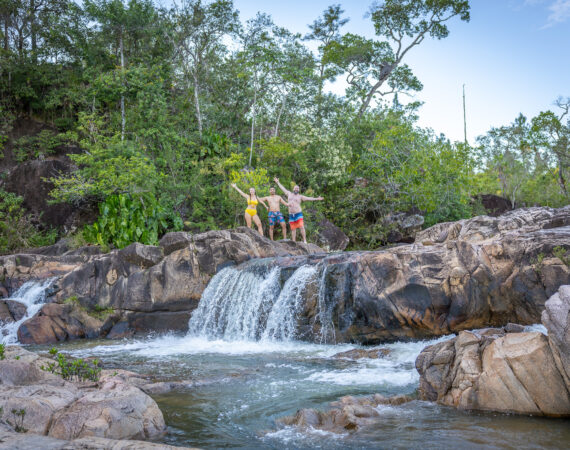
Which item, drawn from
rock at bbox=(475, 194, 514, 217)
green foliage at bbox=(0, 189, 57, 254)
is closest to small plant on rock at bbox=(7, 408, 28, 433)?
green foliage at bbox=(0, 189, 57, 254)

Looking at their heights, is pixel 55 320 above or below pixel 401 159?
below

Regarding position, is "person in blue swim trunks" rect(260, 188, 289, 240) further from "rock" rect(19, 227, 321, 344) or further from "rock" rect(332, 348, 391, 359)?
"rock" rect(332, 348, 391, 359)

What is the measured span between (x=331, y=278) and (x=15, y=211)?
16040 millimetres

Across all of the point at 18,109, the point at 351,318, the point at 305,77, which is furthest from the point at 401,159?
the point at 18,109

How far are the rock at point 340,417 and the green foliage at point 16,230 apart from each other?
1674cm

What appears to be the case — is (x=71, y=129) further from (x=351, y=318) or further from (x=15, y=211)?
(x=351, y=318)

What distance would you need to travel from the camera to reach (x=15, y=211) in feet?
65.6

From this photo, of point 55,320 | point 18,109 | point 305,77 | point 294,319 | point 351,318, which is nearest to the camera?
point 351,318

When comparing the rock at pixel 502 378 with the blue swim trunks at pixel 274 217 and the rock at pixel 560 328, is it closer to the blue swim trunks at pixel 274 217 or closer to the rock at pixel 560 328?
the rock at pixel 560 328

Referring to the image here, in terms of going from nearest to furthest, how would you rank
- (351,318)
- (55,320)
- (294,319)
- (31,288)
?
(351,318) < (294,319) < (55,320) < (31,288)

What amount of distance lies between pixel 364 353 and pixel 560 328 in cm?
402

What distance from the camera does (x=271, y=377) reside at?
7035 mm

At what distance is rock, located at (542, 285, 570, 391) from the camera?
4602 millimetres

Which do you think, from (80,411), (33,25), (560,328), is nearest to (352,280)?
(560,328)
